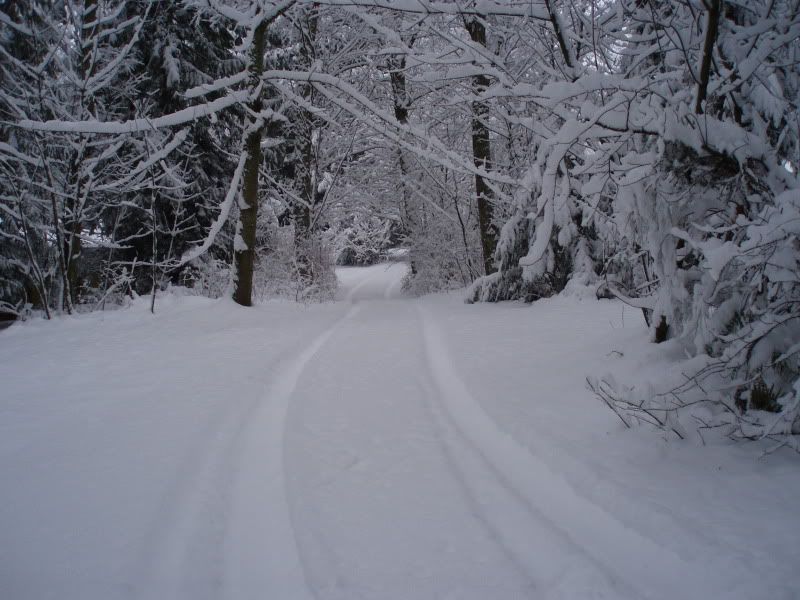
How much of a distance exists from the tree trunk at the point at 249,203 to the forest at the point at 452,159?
5 centimetres

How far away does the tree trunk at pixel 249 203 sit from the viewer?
8.66 meters

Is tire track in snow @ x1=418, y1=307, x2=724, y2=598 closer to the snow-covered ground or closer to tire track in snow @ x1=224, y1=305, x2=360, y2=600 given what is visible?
the snow-covered ground

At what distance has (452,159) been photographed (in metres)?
8.38

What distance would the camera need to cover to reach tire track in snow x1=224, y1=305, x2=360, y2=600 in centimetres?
153

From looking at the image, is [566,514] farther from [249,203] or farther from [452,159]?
[249,203]

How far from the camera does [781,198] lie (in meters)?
1.91

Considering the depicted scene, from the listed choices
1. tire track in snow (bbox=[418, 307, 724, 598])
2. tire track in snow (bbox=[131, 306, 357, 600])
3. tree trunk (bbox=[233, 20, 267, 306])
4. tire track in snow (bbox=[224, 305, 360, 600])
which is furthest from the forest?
tire track in snow (bbox=[131, 306, 357, 600])

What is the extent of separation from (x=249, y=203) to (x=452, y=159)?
4256 mm

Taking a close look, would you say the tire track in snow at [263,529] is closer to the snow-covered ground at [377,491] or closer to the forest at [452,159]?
the snow-covered ground at [377,491]

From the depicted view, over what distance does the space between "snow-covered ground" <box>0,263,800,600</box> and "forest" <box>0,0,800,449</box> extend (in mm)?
438

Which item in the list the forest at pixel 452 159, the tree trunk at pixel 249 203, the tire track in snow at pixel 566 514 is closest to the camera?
the tire track in snow at pixel 566 514

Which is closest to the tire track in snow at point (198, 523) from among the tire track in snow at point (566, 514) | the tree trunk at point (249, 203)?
the tire track in snow at point (566, 514)

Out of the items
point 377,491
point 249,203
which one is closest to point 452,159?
point 249,203

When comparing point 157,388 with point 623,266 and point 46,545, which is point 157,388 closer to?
point 46,545
